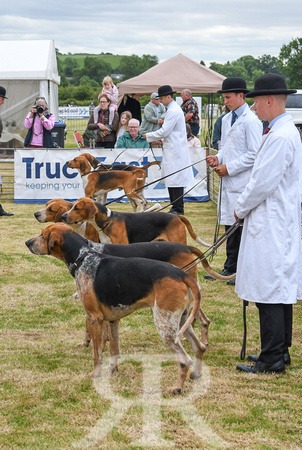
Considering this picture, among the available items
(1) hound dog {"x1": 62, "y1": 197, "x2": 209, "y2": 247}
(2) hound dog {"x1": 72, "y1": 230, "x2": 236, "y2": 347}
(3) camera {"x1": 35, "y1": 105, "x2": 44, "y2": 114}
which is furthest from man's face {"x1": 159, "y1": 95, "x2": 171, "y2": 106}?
(2) hound dog {"x1": 72, "y1": 230, "x2": 236, "y2": 347}

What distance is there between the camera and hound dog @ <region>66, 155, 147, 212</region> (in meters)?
10.2

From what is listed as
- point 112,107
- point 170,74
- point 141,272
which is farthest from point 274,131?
point 170,74

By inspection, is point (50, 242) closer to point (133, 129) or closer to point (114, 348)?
point (114, 348)

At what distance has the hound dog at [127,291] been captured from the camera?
4016 millimetres

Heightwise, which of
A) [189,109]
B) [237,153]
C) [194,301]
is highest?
[189,109]

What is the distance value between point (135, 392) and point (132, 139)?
30.9 feet

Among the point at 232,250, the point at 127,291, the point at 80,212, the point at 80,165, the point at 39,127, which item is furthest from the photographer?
the point at 39,127

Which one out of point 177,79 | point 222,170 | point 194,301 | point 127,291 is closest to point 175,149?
point 222,170

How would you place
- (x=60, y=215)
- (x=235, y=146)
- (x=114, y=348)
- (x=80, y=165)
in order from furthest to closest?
(x=80, y=165), (x=235, y=146), (x=60, y=215), (x=114, y=348)

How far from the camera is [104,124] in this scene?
45.6 ft

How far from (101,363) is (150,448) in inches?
45.0

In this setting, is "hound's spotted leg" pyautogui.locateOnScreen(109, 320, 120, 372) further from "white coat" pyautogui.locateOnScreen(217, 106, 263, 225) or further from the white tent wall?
the white tent wall

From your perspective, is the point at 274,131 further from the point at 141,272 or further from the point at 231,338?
the point at 231,338

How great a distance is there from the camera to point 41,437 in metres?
3.56
